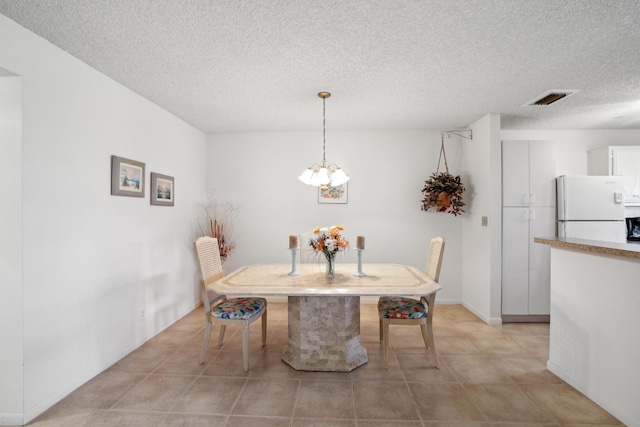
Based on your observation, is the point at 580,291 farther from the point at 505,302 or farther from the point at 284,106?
the point at 284,106

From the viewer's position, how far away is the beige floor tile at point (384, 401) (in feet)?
6.39

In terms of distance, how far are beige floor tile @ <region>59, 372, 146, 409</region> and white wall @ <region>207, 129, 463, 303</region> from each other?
2152mm

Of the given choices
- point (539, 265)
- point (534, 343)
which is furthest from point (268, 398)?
point (539, 265)

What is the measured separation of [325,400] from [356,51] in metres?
2.33

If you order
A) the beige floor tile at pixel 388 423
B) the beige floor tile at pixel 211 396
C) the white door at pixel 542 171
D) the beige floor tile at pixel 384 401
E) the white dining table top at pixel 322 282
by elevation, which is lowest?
the beige floor tile at pixel 211 396

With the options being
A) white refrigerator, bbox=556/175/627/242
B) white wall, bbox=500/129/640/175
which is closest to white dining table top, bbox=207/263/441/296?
white refrigerator, bbox=556/175/627/242

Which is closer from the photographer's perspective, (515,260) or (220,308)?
(220,308)

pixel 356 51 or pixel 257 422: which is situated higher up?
pixel 356 51

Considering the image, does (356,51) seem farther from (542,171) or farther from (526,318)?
(526,318)

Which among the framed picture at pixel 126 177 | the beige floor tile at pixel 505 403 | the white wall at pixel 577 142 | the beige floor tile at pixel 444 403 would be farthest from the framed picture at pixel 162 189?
the white wall at pixel 577 142

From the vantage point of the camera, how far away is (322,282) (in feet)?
8.05

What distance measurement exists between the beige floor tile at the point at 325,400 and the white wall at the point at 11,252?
5.43 ft

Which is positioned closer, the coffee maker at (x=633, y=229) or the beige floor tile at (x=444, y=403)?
the beige floor tile at (x=444, y=403)

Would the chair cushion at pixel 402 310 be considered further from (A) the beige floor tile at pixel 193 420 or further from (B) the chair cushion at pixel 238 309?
(A) the beige floor tile at pixel 193 420
